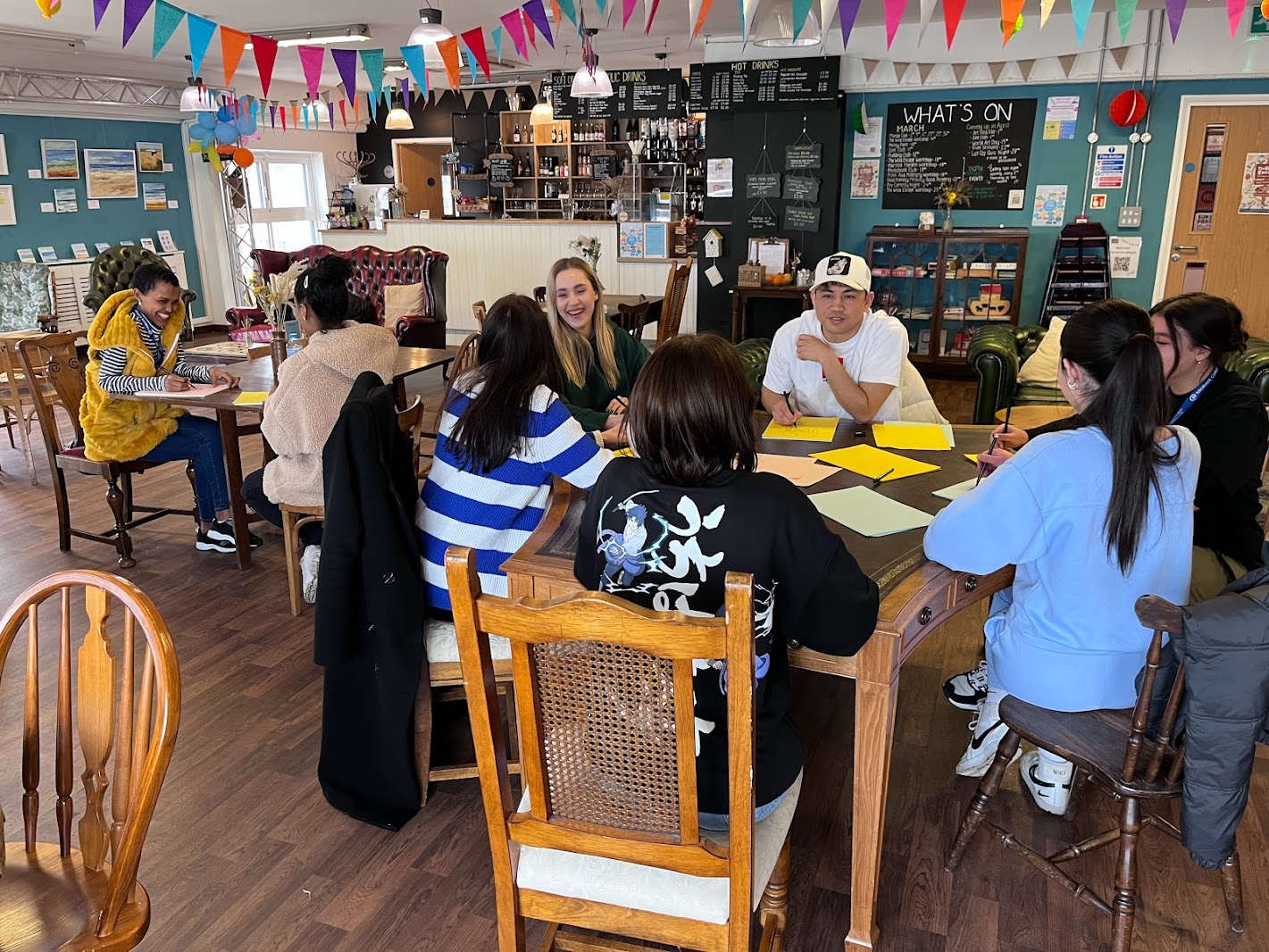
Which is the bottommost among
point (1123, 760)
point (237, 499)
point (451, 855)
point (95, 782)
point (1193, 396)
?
point (451, 855)

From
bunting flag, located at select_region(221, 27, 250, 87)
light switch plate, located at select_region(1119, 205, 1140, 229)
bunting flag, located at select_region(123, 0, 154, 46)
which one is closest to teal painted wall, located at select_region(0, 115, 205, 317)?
bunting flag, located at select_region(221, 27, 250, 87)

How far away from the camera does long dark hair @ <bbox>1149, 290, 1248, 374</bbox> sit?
7.75 feet

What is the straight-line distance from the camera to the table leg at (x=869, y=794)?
167 centimetres

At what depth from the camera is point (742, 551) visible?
55.4 inches

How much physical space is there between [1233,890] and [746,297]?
19.8 ft

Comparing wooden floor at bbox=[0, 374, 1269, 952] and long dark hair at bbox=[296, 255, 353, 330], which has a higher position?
long dark hair at bbox=[296, 255, 353, 330]

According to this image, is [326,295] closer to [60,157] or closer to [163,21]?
[163,21]

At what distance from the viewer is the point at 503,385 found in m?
2.06

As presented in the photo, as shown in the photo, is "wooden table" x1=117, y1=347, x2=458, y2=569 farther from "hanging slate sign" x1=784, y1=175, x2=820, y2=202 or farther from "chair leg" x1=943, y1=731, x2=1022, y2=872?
"hanging slate sign" x1=784, y1=175, x2=820, y2=202

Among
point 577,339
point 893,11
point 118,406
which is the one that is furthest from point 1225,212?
point 118,406

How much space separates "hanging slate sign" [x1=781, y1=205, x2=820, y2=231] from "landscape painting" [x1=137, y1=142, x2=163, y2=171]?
22.2 ft

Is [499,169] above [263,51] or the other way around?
the other way around

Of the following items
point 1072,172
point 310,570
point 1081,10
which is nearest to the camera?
point 310,570

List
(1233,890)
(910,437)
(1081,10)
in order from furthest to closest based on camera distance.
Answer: (1081,10)
(910,437)
(1233,890)
